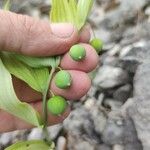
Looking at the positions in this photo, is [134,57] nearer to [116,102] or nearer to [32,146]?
[116,102]

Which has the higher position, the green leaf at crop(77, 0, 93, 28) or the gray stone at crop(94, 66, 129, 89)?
the green leaf at crop(77, 0, 93, 28)

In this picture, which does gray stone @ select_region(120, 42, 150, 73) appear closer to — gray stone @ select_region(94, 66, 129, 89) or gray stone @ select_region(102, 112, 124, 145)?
gray stone @ select_region(94, 66, 129, 89)

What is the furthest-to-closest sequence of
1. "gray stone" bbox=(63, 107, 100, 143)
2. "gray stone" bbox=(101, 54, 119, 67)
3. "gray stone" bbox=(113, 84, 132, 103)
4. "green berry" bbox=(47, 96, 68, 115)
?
1. "gray stone" bbox=(101, 54, 119, 67)
2. "gray stone" bbox=(113, 84, 132, 103)
3. "gray stone" bbox=(63, 107, 100, 143)
4. "green berry" bbox=(47, 96, 68, 115)

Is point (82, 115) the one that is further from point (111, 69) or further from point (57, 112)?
point (57, 112)

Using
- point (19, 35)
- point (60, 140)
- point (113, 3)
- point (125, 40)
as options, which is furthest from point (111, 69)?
point (19, 35)

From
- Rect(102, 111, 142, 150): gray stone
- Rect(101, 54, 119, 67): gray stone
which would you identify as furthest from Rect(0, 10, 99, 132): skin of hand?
Rect(101, 54, 119, 67): gray stone

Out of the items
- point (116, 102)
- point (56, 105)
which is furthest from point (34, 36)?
point (116, 102)

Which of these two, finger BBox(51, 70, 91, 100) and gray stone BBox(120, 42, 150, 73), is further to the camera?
gray stone BBox(120, 42, 150, 73)
